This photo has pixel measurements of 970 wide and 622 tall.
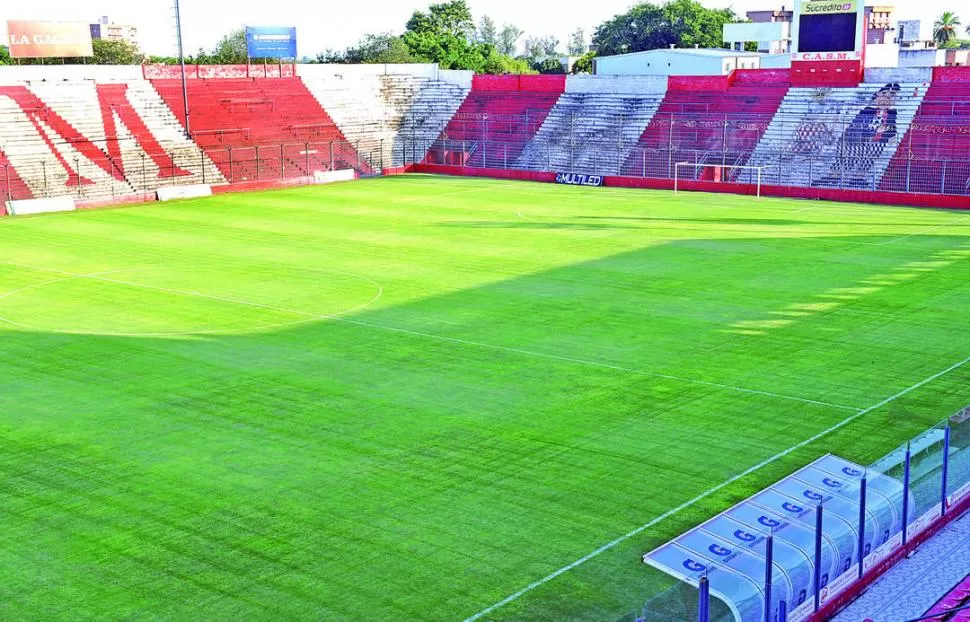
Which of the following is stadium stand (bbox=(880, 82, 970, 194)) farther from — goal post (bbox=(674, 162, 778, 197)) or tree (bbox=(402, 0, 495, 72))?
tree (bbox=(402, 0, 495, 72))

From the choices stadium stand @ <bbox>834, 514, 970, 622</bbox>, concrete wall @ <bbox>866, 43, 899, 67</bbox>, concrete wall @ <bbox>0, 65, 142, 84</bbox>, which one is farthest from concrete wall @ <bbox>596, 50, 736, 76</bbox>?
stadium stand @ <bbox>834, 514, 970, 622</bbox>

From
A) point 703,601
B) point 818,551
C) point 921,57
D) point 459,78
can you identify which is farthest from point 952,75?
point 703,601

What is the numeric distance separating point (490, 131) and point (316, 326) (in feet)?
135

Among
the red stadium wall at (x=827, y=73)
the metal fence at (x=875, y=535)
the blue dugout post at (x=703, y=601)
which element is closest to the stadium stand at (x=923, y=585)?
the metal fence at (x=875, y=535)

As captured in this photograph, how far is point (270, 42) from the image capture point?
217 ft

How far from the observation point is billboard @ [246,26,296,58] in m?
65.3

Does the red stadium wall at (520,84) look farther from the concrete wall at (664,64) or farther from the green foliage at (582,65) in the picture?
the green foliage at (582,65)

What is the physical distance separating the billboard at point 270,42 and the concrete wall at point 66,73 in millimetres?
8233

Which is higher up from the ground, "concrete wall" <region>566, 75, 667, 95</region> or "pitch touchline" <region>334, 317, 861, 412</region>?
"concrete wall" <region>566, 75, 667, 95</region>

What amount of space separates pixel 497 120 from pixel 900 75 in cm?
2186

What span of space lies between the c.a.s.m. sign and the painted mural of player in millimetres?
10518

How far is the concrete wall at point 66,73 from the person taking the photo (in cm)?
5356

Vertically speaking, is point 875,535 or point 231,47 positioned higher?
point 231,47

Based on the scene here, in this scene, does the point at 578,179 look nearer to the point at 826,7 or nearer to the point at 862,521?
the point at 826,7
